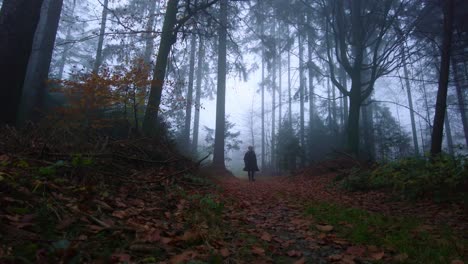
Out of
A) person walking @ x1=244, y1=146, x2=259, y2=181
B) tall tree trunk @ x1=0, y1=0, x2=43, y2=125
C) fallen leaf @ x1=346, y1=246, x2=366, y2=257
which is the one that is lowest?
fallen leaf @ x1=346, y1=246, x2=366, y2=257

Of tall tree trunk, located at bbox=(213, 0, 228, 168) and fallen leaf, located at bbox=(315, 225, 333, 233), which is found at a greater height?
tall tree trunk, located at bbox=(213, 0, 228, 168)

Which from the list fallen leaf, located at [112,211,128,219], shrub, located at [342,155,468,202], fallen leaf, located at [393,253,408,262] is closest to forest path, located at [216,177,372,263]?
fallen leaf, located at [393,253,408,262]

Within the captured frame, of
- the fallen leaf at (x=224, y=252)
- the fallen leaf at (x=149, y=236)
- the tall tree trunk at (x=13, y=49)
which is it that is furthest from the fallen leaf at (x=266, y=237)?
the tall tree trunk at (x=13, y=49)

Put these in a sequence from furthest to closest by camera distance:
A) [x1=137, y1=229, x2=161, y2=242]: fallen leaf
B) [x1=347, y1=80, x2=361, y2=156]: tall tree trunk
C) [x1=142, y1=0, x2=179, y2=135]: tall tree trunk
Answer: [x1=347, y1=80, x2=361, y2=156]: tall tree trunk → [x1=142, y1=0, x2=179, y2=135]: tall tree trunk → [x1=137, y1=229, x2=161, y2=242]: fallen leaf

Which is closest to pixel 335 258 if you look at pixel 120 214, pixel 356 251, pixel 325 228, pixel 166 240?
pixel 356 251

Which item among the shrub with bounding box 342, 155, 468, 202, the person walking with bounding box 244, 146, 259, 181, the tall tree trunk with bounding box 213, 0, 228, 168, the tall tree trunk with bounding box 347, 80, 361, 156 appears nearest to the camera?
the shrub with bounding box 342, 155, 468, 202

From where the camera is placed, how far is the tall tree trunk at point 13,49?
14.7 feet

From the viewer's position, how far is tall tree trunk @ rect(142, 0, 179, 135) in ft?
24.1

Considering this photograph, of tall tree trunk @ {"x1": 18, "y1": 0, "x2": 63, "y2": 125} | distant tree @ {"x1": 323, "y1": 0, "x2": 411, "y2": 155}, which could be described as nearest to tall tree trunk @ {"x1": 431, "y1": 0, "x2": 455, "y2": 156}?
distant tree @ {"x1": 323, "y1": 0, "x2": 411, "y2": 155}

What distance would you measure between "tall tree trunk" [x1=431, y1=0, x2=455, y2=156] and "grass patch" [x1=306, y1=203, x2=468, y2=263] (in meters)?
4.63

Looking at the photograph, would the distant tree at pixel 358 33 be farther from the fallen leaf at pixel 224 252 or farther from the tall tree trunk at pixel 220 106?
the fallen leaf at pixel 224 252

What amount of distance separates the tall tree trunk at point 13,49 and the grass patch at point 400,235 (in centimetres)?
560

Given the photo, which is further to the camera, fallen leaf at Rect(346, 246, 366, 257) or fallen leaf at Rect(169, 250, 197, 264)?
fallen leaf at Rect(346, 246, 366, 257)

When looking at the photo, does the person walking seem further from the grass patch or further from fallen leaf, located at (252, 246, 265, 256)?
fallen leaf, located at (252, 246, 265, 256)
